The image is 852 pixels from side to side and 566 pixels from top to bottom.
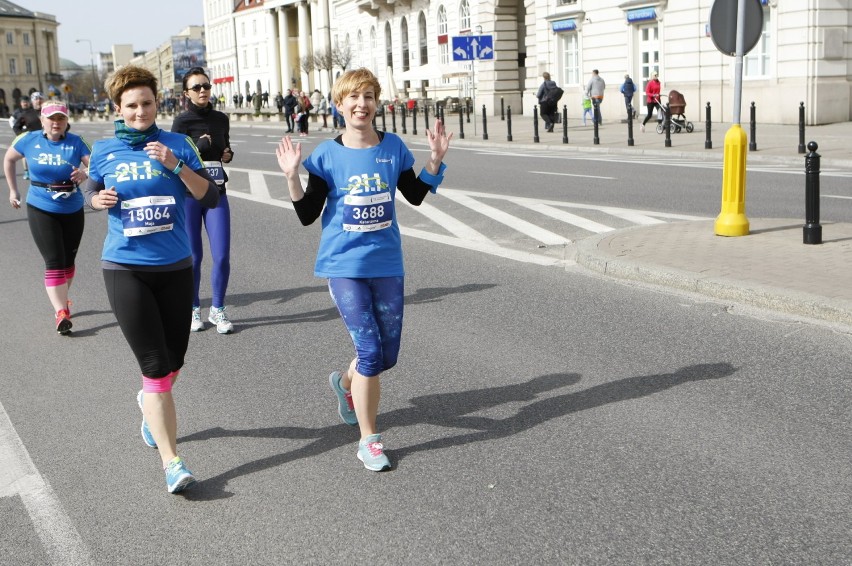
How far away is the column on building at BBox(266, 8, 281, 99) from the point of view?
111 metres

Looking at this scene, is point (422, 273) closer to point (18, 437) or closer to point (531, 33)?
point (18, 437)

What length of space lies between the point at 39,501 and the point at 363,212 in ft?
5.96

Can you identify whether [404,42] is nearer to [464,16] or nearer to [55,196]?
[464,16]

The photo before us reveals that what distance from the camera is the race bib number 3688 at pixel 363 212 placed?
470 centimetres

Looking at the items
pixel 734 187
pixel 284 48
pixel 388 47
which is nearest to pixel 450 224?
pixel 734 187

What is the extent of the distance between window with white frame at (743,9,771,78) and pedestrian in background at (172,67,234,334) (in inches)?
981

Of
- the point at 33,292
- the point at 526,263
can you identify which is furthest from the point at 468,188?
the point at 33,292

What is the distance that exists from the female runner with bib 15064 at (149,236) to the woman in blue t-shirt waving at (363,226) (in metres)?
0.51

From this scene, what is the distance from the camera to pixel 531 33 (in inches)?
1690

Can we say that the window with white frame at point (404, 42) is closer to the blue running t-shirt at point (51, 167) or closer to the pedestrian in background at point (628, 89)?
the pedestrian in background at point (628, 89)

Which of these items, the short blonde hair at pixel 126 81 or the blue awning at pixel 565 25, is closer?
the short blonde hair at pixel 126 81

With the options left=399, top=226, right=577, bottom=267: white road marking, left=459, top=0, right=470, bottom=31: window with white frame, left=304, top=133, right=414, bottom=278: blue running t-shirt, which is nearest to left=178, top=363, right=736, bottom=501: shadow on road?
left=304, top=133, right=414, bottom=278: blue running t-shirt

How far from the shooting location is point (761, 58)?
98.7 ft

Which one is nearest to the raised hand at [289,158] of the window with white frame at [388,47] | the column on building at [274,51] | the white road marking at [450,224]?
the white road marking at [450,224]
